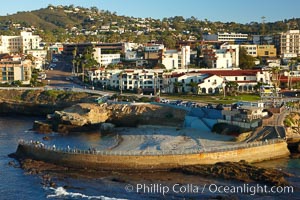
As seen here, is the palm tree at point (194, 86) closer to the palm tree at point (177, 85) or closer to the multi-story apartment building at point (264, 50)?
the palm tree at point (177, 85)

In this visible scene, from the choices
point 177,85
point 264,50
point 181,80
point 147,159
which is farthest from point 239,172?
point 264,50

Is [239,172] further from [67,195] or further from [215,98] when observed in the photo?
[215,98]

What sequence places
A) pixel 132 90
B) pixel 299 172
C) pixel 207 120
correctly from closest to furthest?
1. pixel 299 172
2. pixel 207 120
3. pixel 132 90

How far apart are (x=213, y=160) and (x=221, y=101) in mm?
21487

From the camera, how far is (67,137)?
48.0 metres

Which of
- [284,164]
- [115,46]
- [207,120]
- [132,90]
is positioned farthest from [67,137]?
[115,46]

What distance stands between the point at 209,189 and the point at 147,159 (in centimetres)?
641

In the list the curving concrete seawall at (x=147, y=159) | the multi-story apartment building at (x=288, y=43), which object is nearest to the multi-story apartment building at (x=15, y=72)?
the curving concrete seawall at (x=147, y=159)

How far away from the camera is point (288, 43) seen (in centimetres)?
10781

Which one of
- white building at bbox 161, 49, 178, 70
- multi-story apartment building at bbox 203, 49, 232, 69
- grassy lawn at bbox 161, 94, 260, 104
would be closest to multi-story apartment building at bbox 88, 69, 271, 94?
grassy lawn at bbox 161, 94, 260, 104

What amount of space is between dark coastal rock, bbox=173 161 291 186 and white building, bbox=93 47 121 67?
62.3 meters

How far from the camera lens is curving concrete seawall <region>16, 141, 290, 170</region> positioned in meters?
36.4

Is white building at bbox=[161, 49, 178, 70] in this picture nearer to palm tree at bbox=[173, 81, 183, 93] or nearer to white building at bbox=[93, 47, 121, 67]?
white building at bbox=[93, 47, 121, 67]

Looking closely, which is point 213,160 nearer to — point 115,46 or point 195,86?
point 195,86
